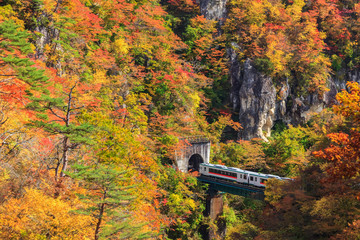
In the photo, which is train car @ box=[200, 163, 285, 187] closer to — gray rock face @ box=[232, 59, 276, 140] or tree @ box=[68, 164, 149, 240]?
gray rock face @ box=[232, 59, 276, 140]

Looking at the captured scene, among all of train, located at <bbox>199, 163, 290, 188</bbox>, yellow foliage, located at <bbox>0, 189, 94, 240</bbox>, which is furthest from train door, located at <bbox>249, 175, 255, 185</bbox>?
yellow foliage, located at <bbox>0, 189, 94, 240</bbox>

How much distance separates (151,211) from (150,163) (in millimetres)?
2662

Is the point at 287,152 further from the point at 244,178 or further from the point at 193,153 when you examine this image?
the point at 193,153

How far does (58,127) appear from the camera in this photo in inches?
407

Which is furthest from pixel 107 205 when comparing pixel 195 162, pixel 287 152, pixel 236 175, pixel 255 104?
pixel 255 104

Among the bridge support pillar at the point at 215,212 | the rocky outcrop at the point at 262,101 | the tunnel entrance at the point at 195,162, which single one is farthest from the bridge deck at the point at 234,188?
the rocky outcrop at the point at 262,101

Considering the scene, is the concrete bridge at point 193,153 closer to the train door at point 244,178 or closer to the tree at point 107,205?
the train door at point 244,178

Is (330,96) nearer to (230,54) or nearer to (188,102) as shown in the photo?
(230,54)

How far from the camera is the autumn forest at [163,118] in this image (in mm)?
9984

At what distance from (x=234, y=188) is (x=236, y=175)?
3.57 ft

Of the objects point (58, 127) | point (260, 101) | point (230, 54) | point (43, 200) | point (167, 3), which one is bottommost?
point (43, 200)

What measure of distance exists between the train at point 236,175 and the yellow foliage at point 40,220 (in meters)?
16.4

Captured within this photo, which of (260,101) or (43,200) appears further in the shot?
(260,101)

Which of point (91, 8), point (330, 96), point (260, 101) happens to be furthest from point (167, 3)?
point (330, 96)
